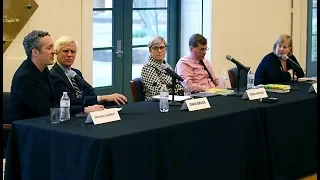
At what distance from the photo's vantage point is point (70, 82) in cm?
333

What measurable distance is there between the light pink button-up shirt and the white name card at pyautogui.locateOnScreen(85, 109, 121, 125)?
1.61m

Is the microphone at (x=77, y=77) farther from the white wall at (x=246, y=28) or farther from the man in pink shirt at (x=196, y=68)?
the white wall at (x=246, y=28)

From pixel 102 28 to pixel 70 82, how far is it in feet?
6.39

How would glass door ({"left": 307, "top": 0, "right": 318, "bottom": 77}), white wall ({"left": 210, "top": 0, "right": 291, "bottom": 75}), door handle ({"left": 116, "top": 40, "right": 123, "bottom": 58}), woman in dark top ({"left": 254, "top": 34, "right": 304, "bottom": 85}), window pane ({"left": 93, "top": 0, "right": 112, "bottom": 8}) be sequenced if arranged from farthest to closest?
glass door ({"left": 307, "top": 0, "right": 318, "bottom": 77}) → white wall ({"left": 210, "top": 0, "right": 291, "bottom": 75}) → door handle ({"left": 116, "top": 40, "right": 123, "bottom": 58}) → window pane ({"left": 93, "top": 0, "right": 112, "bottom": 8}) → woman in dark top ({"left": 254, "top": 34, "right": 304, "bottom": 85})

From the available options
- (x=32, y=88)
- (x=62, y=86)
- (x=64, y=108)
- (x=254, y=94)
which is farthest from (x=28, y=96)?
(x=254, y=94)

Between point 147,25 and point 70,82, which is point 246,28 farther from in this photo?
point 70,82

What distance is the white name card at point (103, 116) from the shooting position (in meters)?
2.59

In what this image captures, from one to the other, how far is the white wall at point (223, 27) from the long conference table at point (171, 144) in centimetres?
144

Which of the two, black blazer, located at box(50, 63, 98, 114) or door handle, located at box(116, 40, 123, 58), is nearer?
black blazer, located at box(50, 63, 98, 114)

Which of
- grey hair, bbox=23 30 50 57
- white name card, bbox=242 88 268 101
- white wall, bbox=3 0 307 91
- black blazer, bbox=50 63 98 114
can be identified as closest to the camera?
grey hair, bbox=23 30 50 57

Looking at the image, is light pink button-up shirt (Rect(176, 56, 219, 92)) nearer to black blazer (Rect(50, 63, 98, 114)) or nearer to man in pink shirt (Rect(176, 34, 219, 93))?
man in pink shirt (Rect(176, 34, 219, 93))

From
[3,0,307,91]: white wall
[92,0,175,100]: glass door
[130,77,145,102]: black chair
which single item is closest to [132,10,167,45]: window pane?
[92,0,175,100]: glass door

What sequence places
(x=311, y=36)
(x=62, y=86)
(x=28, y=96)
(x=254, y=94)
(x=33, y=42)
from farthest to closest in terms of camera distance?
(x=311, y=36), (x=254, y=94), (x=62, y=86), (x=33, y=42), (x=28, y=96)

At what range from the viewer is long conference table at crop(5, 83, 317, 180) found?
7.68ft
